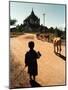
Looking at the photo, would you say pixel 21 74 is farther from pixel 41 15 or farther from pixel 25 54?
pixel 41 15

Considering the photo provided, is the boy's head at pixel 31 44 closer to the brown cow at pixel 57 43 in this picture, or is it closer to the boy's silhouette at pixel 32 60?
the boy's silhouette at pixel 32 60

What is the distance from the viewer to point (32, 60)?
8.05ft

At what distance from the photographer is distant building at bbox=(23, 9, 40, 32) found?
2432mm

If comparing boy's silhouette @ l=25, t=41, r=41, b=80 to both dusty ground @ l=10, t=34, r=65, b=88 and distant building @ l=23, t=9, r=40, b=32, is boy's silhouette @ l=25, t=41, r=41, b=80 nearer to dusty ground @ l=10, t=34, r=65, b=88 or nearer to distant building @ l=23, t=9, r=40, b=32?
dusty ground @ l=10, t=34, r=65, b=88

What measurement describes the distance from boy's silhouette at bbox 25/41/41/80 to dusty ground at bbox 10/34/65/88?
1.4 inches

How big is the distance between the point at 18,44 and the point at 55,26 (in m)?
0.45

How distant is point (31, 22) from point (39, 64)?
454 millimetres

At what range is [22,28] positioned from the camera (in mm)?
2418

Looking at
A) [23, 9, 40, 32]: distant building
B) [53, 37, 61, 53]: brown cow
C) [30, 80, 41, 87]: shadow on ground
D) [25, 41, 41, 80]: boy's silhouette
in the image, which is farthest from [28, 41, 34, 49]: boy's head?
[30, 80, 41, 87]: shadow on ground

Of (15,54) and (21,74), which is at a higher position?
(15,54)

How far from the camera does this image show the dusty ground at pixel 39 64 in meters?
2.39

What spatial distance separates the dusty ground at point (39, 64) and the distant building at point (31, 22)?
0.07 metres

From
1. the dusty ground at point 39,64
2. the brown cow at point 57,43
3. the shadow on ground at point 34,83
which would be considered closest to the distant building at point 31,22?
the dusty ground at point 39,64

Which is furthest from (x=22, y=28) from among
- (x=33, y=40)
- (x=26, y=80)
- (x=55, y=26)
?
(x=26, y=80)
